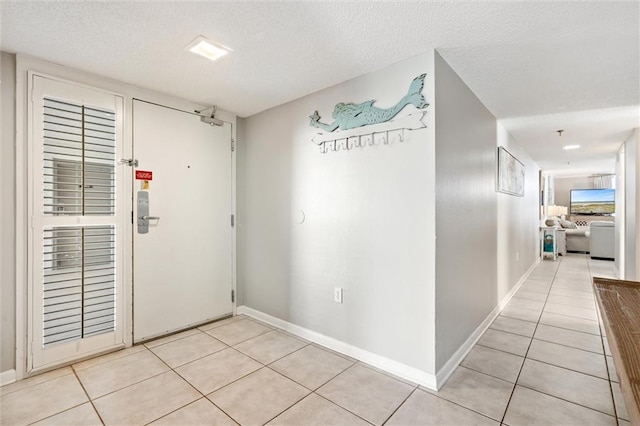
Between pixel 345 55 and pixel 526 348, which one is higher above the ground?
pixel 345 55

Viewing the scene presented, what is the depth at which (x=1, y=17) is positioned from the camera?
5.78 ft

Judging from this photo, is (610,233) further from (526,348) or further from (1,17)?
(1,17)

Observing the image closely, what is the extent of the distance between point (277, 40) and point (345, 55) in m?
0.49

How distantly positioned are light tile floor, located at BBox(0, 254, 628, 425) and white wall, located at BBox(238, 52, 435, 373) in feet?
1.07

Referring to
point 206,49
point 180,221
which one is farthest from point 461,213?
point 180,221

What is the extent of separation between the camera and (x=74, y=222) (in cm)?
240

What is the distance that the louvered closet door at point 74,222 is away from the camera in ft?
7.39

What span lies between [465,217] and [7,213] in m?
3.47

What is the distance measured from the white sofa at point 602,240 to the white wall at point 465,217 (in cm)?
484

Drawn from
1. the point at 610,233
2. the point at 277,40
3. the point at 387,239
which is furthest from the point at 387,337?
the point at 610,233

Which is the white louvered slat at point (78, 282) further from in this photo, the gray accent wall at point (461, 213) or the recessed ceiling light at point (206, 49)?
the gray accent wall at point (461, 213)

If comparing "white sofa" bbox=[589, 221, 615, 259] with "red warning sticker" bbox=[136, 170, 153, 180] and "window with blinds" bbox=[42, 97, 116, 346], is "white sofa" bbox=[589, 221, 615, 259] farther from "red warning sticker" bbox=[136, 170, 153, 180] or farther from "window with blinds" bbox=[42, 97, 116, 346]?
"window with blinds" bbox=[42, 97, 116, 346]

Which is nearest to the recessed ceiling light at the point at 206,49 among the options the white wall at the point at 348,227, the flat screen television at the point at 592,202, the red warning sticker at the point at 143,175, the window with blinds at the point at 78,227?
the white wall at the point at 348,227

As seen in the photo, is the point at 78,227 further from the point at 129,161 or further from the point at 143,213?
the point at 129,161
